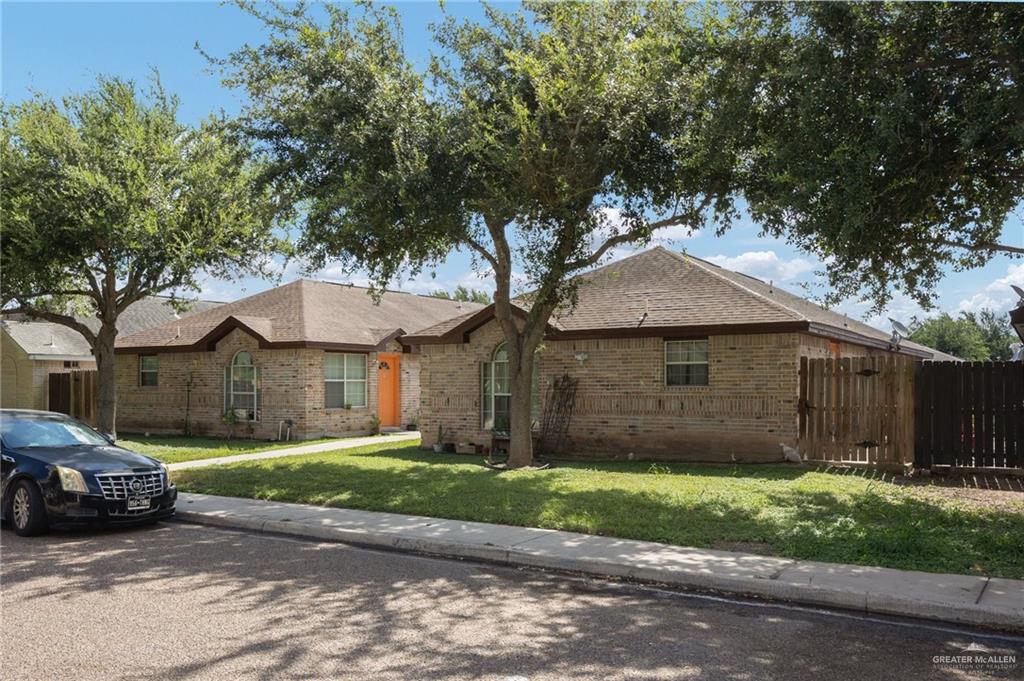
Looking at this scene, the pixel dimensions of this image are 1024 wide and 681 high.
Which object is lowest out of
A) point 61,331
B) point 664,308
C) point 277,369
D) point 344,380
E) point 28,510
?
point 28,510

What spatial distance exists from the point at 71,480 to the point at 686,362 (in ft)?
38.4

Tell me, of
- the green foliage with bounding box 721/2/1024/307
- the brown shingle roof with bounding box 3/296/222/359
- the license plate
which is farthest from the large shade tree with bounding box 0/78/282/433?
the green foliage with bounding box 721/2/1024/307

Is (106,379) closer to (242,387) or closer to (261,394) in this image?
(242,387)

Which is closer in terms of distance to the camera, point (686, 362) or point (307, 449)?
point (686, 362)

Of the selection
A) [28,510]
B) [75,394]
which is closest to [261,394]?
[75,394]

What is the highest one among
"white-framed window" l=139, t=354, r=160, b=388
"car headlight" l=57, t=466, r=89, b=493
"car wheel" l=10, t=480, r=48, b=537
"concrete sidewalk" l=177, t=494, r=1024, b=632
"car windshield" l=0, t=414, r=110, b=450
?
"white-framed window" l=139, t=354, r=160, b=388

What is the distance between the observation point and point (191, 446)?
20.7m

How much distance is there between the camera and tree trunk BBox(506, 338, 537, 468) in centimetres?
1544

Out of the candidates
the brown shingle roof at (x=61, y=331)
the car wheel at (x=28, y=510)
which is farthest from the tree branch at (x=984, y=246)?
the brown shingle roof at (x=61, y=331)

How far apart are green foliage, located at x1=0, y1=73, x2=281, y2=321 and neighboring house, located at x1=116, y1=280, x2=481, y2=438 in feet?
8.73

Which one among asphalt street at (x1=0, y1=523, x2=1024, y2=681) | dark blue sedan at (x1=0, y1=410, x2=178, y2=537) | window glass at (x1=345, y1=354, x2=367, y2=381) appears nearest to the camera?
asphalt street at (x1=0, y1=523, x2=1024, y2=681)

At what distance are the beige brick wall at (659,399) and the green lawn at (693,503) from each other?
3.22 feet

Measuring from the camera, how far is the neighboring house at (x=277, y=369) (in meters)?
22.5

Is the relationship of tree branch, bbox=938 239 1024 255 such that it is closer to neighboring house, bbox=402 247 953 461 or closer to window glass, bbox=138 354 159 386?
neighboring house, bbox=402 247 953 461
